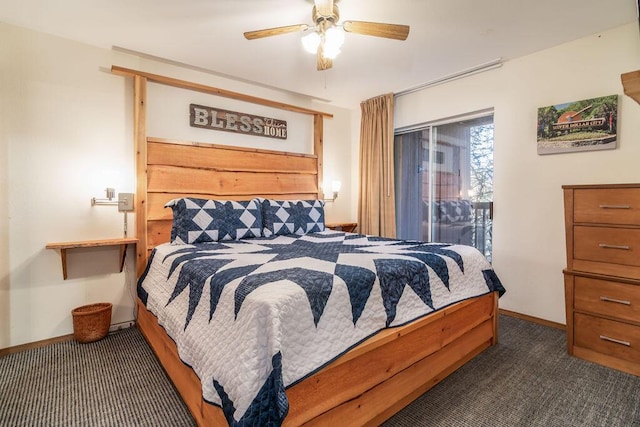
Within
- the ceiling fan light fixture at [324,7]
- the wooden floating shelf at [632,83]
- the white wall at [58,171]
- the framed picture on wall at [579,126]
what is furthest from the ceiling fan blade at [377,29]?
the white wall at [58,171]

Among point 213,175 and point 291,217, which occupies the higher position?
point 213,175

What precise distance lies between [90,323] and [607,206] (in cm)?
366

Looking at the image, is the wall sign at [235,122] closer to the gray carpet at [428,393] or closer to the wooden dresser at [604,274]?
the gray carpet at [428,393]

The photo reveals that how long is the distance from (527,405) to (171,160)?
3.13m

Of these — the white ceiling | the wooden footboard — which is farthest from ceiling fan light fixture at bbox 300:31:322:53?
the wooden footboard

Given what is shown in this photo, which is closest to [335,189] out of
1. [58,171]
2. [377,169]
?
[377,169]

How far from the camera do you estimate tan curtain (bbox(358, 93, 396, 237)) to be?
3.87m

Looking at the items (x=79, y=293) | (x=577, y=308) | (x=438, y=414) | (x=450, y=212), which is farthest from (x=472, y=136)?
(x=79, y=293)

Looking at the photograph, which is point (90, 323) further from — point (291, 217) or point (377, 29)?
point (377, 29)

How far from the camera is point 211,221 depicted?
2.55m

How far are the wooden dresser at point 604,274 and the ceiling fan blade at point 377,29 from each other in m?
1.51

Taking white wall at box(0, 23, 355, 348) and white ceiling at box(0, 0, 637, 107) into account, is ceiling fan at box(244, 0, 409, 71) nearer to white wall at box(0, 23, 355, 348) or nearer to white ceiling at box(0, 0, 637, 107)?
white ceiling at box(0, 0, 637, 107)

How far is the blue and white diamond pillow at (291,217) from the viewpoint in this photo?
2.90m

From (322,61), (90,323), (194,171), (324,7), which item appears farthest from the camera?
(194,171)
